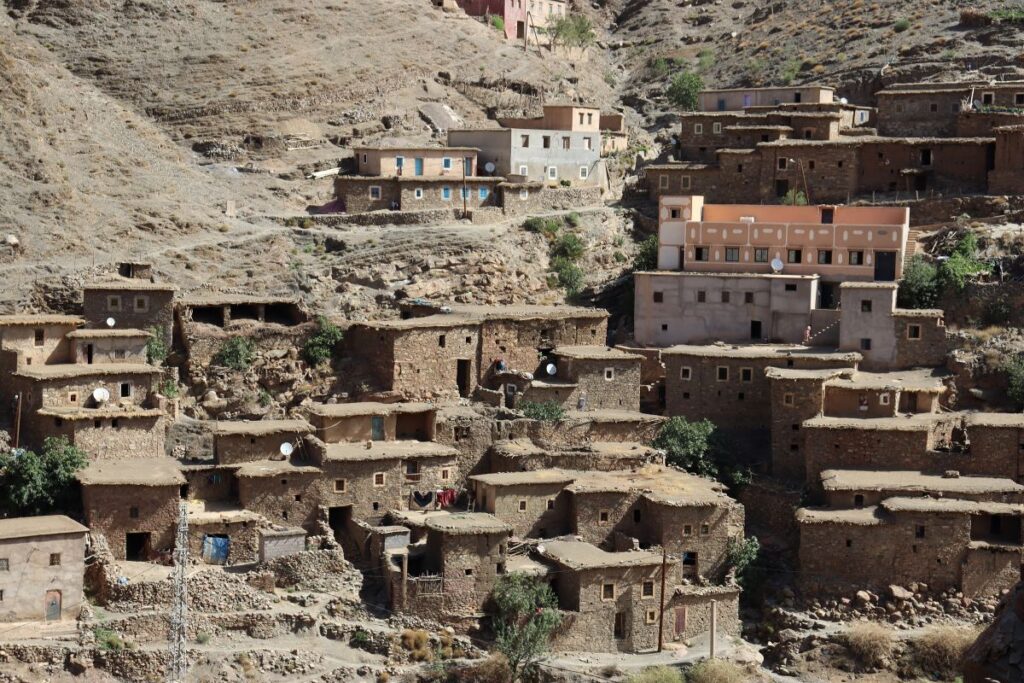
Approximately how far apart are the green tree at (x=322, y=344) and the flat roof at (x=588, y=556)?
8.40 meters

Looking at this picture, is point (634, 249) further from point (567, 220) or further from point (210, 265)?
point (210, 265)

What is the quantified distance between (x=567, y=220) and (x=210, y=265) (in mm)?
11330

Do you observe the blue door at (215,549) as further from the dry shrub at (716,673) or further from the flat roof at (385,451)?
the dry shrub at (716,673)

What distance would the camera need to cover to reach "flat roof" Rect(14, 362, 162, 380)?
42531mm

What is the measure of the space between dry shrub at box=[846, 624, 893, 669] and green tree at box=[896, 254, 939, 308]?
1169cm

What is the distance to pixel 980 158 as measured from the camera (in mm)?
55281

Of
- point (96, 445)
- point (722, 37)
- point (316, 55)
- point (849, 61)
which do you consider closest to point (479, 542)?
point (96, 445)

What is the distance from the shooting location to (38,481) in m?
40.0

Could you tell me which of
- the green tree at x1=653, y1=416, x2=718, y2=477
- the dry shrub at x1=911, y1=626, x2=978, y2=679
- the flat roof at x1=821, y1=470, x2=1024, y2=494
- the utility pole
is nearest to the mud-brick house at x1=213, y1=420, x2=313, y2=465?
the utility pole

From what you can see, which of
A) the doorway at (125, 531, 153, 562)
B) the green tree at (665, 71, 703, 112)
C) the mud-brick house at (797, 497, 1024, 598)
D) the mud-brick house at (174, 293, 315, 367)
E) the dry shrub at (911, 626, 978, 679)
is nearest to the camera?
the doorway at (125, 531, 153, 562)

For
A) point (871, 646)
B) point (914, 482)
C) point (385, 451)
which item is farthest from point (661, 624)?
point (385, 451)

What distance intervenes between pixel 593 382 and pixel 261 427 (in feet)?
29.5

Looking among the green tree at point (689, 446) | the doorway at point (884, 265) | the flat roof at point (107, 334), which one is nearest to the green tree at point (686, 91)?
the doorway at point (884, 265)

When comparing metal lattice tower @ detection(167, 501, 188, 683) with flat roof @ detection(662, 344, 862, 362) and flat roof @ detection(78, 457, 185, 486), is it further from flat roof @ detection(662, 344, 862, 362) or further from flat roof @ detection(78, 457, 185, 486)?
flat roof @ detection(662, 344, 862, 362)
